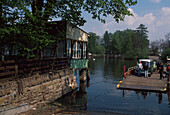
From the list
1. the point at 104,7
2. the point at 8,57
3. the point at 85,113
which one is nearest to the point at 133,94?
the point at 85,113

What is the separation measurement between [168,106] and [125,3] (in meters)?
9.44

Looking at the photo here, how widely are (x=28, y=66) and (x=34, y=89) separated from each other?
1.65 meters

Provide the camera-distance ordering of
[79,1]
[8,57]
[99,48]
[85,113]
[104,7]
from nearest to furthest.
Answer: [85,113]
[79,1]
[104,7]
[8,57]
[99,48]

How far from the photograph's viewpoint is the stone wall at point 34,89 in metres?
9.00

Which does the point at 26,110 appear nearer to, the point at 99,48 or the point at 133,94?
the point at 133,94

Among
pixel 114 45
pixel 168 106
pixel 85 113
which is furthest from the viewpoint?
pixel 114 45

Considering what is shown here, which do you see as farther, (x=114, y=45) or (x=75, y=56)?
(x=114, y=45)

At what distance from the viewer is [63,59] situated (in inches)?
690

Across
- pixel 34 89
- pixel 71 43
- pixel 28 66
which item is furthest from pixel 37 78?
pixel 71 43

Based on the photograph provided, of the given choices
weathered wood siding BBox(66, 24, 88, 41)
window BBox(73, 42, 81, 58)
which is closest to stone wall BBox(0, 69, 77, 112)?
weathered wood siding BBox(66, 24, 88, 41)

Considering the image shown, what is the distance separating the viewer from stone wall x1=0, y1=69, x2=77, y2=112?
9000mm

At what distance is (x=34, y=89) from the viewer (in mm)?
11367

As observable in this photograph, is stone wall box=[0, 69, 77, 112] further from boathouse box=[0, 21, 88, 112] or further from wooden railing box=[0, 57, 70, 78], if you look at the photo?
wooden railing box=[0, 57, 70, 78]

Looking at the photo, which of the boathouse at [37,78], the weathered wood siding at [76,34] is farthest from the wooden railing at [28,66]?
the weathered wood siding at [76,34]
